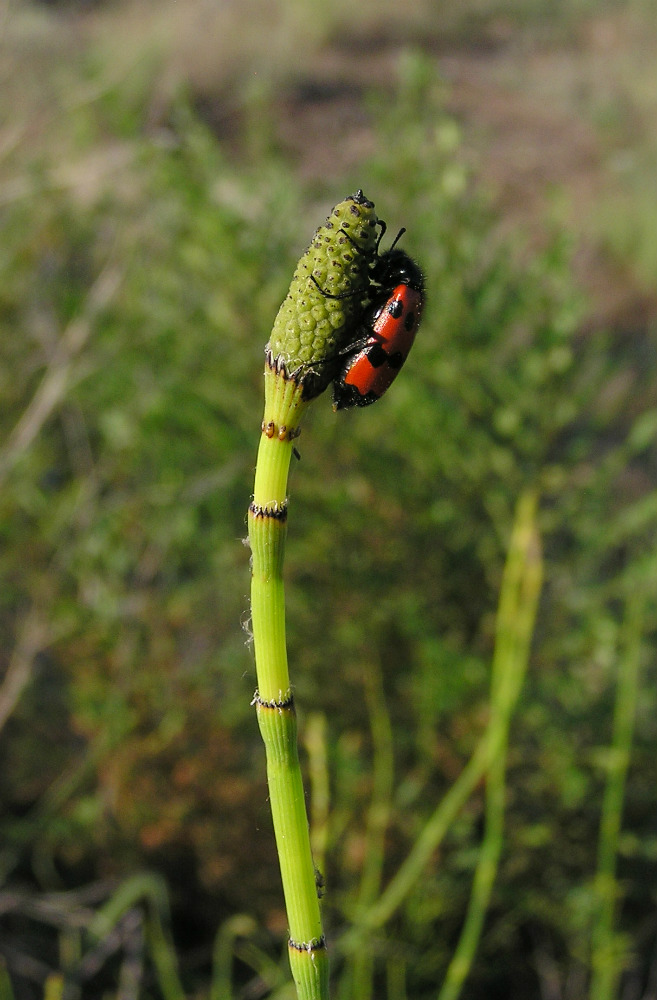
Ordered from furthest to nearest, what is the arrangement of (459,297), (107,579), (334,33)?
(334,33)
(107,579)
(459,297)

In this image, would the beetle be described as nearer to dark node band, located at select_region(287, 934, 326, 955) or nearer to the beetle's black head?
the beetle's black head

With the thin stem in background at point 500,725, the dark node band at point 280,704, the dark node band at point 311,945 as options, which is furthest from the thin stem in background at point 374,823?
the dark node band at point 280,704

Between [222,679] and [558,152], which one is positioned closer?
[222,679]

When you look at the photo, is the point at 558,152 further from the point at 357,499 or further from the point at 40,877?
the point at 40,877

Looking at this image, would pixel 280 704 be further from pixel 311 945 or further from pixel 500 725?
pixel 500 725

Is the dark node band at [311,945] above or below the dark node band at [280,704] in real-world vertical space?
below

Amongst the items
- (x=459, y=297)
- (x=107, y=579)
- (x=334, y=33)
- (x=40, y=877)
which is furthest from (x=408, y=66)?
(x=334, y=33)

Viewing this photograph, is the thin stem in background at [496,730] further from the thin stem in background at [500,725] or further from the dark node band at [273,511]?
the dark node band at [273,511]

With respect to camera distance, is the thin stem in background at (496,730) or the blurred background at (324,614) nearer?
the thin stem in background at (496,730)
